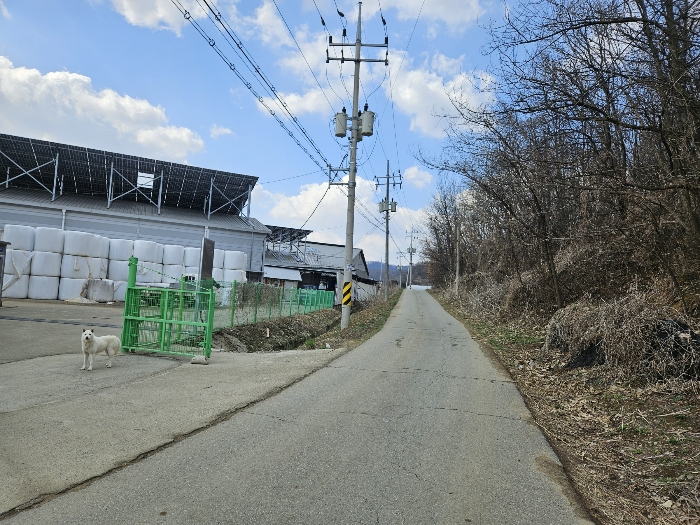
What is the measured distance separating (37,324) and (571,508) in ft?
50.0

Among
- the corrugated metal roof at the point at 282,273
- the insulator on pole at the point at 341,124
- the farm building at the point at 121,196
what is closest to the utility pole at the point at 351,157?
the insulator on pole at the point at 341,124

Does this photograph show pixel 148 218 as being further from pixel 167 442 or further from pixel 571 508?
pixel 571 508

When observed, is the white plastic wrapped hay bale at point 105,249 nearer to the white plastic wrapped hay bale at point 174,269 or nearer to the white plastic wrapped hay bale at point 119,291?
the white plastic wrapped hay bale at point 119,291

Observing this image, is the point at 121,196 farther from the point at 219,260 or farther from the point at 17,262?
the point at 17,262

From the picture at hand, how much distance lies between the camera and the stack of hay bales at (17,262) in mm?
25906

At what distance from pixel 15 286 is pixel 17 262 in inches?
47.4

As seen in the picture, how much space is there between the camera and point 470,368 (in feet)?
35.4

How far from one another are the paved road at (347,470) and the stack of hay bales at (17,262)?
938 inches

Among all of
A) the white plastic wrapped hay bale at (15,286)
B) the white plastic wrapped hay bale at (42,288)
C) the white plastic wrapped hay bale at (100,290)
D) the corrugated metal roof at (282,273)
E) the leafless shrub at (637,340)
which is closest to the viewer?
the leafless shrub at (637,340)

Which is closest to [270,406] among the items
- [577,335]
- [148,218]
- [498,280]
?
[577,335]

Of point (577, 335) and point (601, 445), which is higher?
point (577, 335)

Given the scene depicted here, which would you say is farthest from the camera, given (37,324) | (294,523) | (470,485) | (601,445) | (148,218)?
(148,218)

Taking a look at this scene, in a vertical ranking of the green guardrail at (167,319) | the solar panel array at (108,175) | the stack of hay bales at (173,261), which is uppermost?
the solar panel array at (108,175)

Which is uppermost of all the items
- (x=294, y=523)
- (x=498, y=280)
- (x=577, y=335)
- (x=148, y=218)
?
→ (x=148, y=218)
